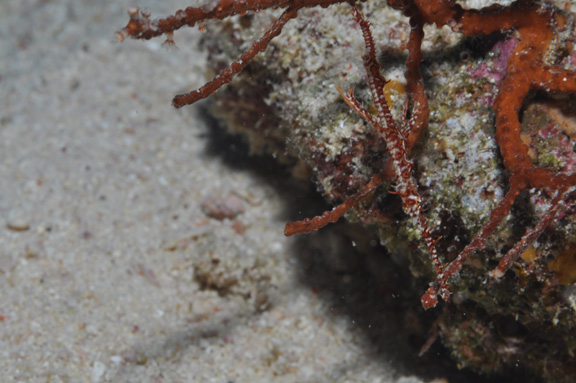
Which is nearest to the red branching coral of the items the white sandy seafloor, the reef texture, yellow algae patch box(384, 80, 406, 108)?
the reef texture

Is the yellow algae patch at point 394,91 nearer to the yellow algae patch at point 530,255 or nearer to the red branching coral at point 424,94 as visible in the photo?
the red branching coral at point 424,94

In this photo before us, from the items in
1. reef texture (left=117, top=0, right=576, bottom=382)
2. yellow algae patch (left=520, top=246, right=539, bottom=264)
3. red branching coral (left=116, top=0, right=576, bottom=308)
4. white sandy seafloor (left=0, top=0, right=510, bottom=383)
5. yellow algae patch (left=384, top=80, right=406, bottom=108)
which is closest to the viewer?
red branching coral (left=116, top=0, right=576, bottom=308)

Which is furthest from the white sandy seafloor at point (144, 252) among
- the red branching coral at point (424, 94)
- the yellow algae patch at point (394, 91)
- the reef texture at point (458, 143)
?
the yellow algae patch at point (394, 91)

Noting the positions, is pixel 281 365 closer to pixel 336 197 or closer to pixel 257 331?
pixel 257 331

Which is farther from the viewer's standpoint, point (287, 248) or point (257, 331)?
point (287, 248)

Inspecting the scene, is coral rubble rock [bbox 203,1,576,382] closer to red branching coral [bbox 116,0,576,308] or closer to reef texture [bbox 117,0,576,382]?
reef texture [bbox 117,0,576,382]

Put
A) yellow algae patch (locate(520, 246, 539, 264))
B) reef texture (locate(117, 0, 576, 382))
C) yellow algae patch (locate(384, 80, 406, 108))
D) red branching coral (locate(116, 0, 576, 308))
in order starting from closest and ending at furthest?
red branching coral (locate(116, 0, 576, 308))
reef texture (locate(117, 0, 576, 382))
yellow algae patch (locate(520, 246, 539, 264))
yellow algae patch (locate(384, 80, 406, 108))

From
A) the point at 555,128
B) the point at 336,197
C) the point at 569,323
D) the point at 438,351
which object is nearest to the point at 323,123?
the point at 336,197

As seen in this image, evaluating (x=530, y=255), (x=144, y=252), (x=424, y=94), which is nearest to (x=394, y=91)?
(x=424, y=94)
